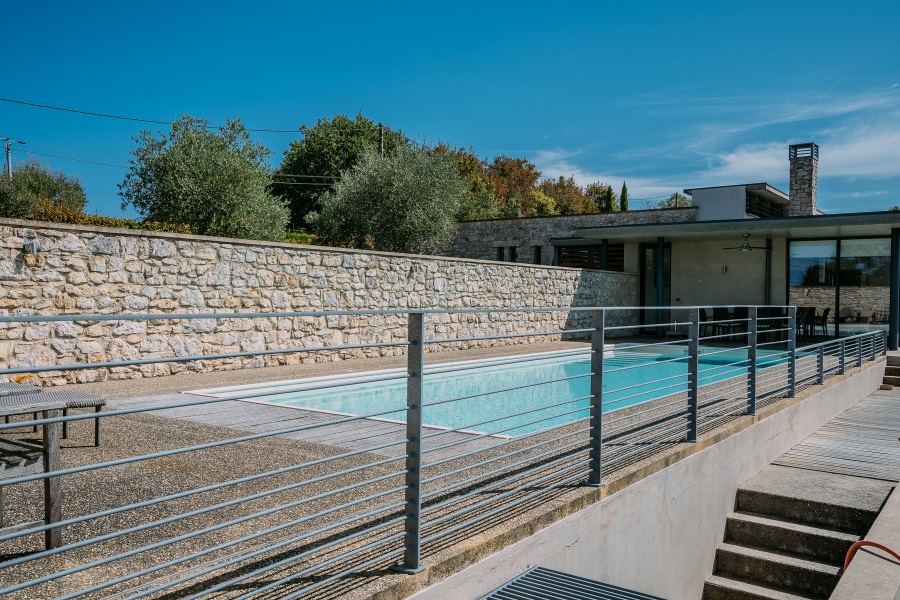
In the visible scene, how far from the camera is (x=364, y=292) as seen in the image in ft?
38.4

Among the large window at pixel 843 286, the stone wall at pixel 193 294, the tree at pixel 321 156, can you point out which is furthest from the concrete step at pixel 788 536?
the tree at pixel 321 156

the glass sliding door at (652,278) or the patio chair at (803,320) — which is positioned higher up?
the glass sliding door at (652,278)

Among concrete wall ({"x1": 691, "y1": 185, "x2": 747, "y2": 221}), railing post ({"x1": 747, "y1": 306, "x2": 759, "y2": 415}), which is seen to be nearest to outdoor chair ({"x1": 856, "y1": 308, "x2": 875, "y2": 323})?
concrete wall ({"x1": 691, "y1": 185, "x2": 747, "y2": 221})

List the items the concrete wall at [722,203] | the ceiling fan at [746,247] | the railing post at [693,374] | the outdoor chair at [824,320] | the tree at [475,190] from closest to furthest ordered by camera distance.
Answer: the railing post at [693,374], the outdoor chair at [824,320], the ceiling fan at [746,247], the concrete wall at [722,203], the tree at [475,190]

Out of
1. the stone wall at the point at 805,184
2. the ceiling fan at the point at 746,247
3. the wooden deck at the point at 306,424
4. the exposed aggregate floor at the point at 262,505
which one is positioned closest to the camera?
the exposed aggregate floor at the point at 262,505

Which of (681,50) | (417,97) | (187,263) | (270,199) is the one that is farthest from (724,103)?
(187,263)

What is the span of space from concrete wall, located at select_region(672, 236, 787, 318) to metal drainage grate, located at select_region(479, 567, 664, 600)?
51.0 ft

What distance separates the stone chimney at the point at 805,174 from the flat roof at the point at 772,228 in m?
9.10

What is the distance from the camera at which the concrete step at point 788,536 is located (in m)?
5.23

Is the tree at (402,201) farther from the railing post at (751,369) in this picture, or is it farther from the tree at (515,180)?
the tree at (515,180)

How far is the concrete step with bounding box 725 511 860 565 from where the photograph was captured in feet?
17.1

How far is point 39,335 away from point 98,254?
1172mm

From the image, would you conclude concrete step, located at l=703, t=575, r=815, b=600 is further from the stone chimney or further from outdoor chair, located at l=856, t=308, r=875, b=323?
the stone chimney

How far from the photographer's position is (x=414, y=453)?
261cm
